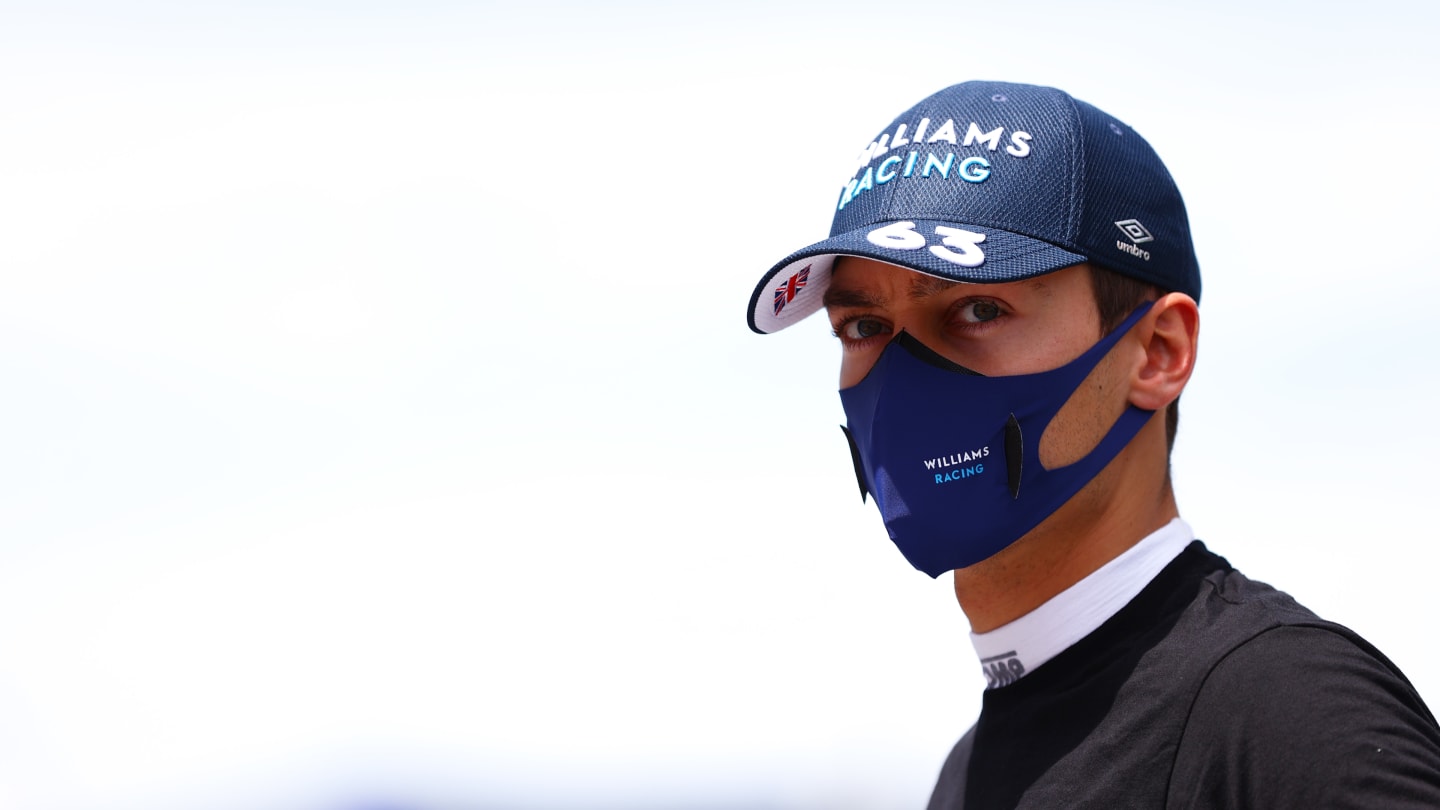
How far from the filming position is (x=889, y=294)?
2928 mm

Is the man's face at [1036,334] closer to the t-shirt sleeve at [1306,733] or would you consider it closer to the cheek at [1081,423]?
the cheek at [1081,423]

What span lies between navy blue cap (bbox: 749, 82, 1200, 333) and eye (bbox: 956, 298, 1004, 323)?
0.15 metres

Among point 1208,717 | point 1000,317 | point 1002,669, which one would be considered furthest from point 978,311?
point 1208,717

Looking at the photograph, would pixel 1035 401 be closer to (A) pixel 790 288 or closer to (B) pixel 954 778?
(A) pixel 790 288

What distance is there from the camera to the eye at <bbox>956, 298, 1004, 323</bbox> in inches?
110

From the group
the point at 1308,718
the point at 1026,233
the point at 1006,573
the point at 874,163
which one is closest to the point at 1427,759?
the point at 1308,718

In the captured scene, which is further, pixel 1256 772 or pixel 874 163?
pixel 874 163

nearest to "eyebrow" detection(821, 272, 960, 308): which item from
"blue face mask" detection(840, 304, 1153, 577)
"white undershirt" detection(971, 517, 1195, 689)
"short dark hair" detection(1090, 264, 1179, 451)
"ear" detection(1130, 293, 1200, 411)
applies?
"blue face mask" detection(840, 304, 1153, 577)

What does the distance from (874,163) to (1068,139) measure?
1.55 ft

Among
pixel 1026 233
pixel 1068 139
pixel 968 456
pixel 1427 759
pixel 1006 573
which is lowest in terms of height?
pixel 1427 759

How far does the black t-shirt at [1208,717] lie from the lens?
1953mm

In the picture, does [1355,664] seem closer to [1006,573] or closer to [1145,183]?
[1006,573]

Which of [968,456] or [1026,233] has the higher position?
[1026,233]

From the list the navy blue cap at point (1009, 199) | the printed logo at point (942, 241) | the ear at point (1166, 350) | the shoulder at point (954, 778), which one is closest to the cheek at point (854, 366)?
the navy blue cap at point (1009, 199)
